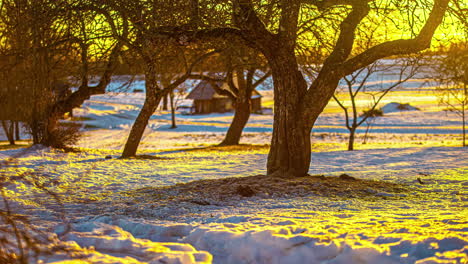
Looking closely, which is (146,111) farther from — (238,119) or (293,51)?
(293,51)

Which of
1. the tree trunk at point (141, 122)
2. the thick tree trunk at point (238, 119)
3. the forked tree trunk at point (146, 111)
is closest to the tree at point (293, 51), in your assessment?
the forked tree trunk at point (146, 111)

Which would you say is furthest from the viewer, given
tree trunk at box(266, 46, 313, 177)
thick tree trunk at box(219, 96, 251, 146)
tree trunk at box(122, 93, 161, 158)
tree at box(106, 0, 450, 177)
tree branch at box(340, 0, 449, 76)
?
thick tree trunk at box(219, 96, 251, 146)

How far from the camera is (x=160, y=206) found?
690cm

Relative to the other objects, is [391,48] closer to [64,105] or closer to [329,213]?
[329,213]

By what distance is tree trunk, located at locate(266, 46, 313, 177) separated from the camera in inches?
351

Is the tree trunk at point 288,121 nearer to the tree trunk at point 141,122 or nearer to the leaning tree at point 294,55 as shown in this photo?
the leaning tree at point 294,55

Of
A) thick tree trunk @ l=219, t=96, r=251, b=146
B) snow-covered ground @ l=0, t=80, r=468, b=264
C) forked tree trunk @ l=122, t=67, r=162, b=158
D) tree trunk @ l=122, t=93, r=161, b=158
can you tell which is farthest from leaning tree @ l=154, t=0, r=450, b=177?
thick tree trunk @ l=219, t=96, r=251, b=146

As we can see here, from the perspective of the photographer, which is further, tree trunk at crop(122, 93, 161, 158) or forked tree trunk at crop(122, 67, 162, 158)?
tree trunk at crop(122, 93, 161, 158)

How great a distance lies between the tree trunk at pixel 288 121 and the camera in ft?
29.3

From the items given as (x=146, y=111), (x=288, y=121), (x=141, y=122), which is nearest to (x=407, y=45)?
(x=288, y=121)

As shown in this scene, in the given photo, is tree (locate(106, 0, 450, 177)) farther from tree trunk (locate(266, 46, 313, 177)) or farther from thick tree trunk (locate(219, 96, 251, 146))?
thick tree trunk (locate(219, 96, 251, 146))

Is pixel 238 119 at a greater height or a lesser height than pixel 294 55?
lesser

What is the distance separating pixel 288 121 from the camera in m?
9.05

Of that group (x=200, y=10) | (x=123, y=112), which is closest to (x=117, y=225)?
(x=200, y=10)
